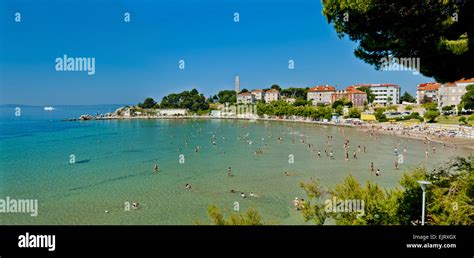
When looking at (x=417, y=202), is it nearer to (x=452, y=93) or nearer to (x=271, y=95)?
(x=452, y=93)

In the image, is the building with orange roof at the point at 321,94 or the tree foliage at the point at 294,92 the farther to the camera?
the tree foliage at the point at 294,92

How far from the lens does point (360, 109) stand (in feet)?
275

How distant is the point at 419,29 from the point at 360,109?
267 ft

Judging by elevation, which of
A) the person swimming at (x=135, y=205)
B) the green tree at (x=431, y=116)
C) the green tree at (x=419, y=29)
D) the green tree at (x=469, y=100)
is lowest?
the person swimming at (x=135, y=205)

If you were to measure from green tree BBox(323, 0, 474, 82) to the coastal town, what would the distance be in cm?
1249

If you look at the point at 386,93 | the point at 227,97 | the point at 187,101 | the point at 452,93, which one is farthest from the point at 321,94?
the point at 187,101

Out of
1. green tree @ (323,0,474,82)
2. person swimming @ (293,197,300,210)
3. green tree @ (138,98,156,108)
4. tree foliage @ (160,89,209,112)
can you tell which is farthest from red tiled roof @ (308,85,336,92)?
green tree @ (323,0,474,82)

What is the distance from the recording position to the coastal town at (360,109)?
187 ft

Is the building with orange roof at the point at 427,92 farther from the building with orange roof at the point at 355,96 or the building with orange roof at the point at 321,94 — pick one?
the building with orange roof at the point at 321,94

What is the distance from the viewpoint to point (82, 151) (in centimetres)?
4378

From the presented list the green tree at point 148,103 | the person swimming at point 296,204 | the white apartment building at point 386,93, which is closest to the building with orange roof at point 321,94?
the white apartment building at point 386,93

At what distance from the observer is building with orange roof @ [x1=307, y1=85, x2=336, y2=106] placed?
372ft

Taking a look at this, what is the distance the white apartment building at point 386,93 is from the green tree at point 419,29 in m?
110
